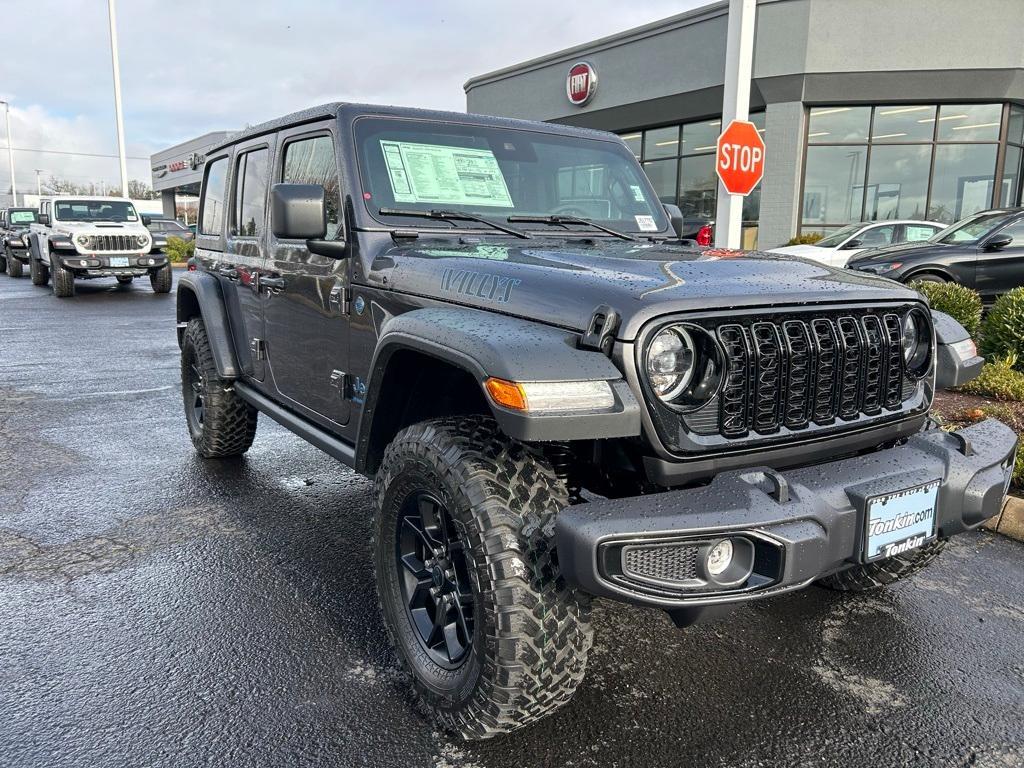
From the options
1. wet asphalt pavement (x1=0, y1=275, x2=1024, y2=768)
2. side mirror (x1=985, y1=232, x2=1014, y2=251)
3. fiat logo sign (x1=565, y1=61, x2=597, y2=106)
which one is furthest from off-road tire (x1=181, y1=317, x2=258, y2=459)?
fiat logo sign (x1=565, y1=61, x2=597, y2=106)

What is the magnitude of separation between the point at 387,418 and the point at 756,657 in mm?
1589

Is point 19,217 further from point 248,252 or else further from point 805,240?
point 248,252

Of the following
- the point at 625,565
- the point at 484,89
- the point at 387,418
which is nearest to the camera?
the point at 625,565

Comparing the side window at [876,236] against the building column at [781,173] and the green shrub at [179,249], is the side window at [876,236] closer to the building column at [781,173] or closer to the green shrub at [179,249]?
the building column at [781,173]

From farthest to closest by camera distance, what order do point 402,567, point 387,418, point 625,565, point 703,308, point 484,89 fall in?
point 484,89, point 387,418, point 402,567, point 703,308, point 625,565

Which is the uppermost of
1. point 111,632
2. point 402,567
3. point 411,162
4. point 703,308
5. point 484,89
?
point 484,89

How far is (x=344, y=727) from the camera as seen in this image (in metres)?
2.46

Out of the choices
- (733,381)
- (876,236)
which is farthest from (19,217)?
(733,381)

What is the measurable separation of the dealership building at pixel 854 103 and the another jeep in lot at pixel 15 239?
1735cm

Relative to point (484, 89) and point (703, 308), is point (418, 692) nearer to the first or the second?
point (703, 308)

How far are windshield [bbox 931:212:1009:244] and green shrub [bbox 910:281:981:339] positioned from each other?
322cm

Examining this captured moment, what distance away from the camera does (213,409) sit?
4.86 metres

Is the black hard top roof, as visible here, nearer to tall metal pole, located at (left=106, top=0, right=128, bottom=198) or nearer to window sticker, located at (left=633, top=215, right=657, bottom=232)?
window sticker, located at (left=633, top=215, right=657, bottom=232)

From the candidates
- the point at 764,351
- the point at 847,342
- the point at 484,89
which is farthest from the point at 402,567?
the point at 484,89
